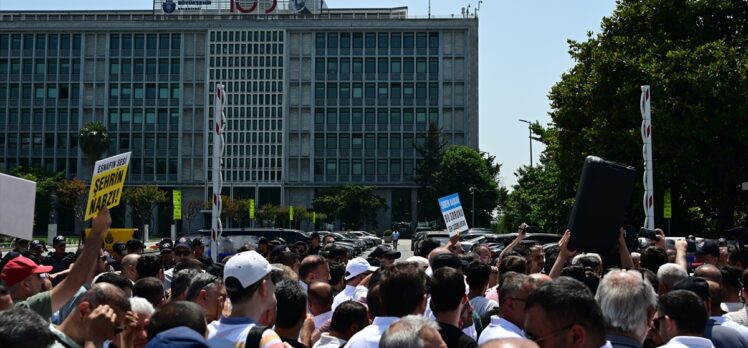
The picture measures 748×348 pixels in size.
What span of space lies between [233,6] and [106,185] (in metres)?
91.1

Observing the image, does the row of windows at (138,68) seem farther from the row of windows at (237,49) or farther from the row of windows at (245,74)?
the row of windows at (237,49)

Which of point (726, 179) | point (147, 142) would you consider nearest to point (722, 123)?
point (726, 179)

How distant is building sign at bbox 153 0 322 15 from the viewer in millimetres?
96750

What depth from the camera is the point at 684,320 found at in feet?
16.7

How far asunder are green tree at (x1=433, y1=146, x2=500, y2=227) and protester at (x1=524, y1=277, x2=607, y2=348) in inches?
3412

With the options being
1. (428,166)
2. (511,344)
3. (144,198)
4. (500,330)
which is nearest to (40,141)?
(144,198)

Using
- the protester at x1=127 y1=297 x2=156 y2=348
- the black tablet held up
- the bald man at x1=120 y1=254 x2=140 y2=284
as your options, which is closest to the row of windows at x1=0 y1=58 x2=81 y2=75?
the bald man at x1=120 y1=254 x2=140 y2=284

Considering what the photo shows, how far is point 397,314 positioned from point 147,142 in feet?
320

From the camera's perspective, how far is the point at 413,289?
5117 millimetres

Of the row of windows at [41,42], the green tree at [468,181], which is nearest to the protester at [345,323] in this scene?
the green tree at [468,181]

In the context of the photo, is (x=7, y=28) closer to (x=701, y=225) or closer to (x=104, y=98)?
(x=104, y=98)

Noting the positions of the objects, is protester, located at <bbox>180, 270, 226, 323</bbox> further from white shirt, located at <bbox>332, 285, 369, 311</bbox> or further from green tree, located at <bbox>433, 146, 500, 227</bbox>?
green tree, located at <bbox>433, 146, 500, 227</bbox>

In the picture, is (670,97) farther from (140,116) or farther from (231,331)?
(140,116)

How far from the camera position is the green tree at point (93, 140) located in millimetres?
87375
